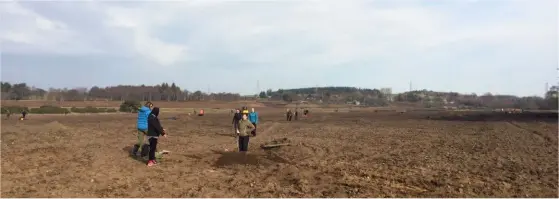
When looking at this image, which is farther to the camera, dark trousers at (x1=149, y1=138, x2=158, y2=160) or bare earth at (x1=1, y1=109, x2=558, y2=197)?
dark trousers at (x1=149, y1=138, x2=158, y2=160)

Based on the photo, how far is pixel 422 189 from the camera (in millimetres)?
8797

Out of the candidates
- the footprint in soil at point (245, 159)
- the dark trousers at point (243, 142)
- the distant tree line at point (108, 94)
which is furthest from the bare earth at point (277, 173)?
the distant tree line at point (108, 94)

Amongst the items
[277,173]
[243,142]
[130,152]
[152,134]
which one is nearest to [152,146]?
[152,134]

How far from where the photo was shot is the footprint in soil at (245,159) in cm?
1153

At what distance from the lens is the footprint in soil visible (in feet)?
37.8

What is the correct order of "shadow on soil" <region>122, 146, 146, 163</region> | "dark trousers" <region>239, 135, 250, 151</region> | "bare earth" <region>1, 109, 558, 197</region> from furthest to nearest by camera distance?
"dark trousers" <region>239, 135, 250, 151</region>, "shadow on soil" <region>122, 146, 146, 163</region>, "bare earth" <region>1, 109, 558, 197</region>

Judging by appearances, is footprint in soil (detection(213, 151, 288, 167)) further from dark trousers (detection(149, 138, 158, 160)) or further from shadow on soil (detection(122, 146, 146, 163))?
shadow on soil (detection(122, 146, 146, 163))

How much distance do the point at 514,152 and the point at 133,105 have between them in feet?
211

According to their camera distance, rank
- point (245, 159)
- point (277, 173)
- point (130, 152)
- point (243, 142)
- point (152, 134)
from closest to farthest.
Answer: point (277, 173), point (152, 134), point (245, 159), point (243, 142), point (130, 152)

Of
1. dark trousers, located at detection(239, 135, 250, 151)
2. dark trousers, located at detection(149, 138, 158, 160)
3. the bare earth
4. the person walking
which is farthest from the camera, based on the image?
dark trousers, located at detection(239, 135, 250, 151)

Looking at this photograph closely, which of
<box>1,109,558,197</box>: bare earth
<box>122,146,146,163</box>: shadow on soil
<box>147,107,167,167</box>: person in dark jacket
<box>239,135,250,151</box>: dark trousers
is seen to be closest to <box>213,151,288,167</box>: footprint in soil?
<box>1,109,558,197</box>: bare earth

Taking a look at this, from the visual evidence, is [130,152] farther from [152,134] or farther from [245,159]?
[245,159]

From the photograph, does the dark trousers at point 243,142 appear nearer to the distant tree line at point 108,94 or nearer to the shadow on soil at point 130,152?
the shadow on soil at point 130,152

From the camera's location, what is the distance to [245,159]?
1205 cm
